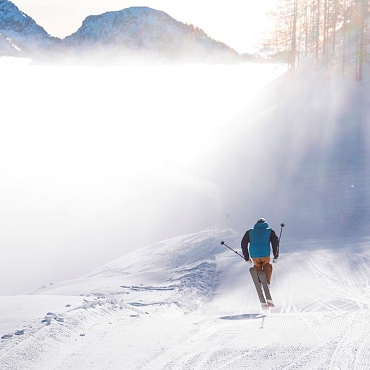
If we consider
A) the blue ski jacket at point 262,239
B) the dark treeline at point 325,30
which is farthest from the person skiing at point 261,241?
the dark treeline at point 325,30

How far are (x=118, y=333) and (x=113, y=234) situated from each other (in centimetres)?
2755

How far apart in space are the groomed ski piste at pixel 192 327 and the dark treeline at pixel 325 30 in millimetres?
36568

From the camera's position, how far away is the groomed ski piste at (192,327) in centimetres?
631

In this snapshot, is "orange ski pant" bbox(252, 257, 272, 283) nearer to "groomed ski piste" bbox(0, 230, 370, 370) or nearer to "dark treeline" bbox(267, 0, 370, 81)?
"groomed ski piste" bbox(0, 230, 370, 370)

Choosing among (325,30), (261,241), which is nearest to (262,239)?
(261,241)

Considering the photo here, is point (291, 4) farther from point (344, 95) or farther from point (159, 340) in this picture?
point (159, 340)

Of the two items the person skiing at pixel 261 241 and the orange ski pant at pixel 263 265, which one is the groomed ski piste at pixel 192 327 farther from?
the person skiing at pixel 261 241

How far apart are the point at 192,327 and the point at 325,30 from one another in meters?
48.8

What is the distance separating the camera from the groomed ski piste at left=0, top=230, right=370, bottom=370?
20.7 ft

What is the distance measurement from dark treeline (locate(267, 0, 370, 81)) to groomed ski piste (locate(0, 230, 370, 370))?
36.6 m

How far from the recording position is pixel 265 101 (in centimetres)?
5375

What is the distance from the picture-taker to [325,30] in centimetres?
5147

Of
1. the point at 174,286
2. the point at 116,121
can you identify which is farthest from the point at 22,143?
the point at 174,286

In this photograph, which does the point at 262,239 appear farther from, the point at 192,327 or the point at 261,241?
the point at 192,327
